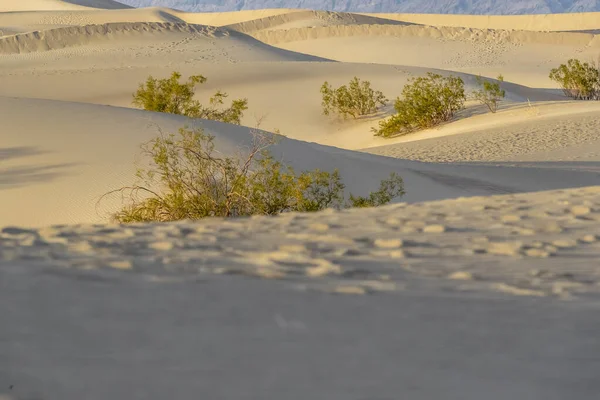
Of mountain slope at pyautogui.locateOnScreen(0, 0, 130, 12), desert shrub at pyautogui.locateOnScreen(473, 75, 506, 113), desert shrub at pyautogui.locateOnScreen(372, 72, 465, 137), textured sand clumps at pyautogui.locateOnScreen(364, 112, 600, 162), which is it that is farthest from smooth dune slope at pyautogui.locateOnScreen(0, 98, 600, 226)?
mountain slope at pyautogui.locateOnScreen(0, 0, 130, 12)

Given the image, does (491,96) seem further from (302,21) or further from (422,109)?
(302,21)

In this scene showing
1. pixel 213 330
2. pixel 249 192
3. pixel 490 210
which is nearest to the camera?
pixel 213 330

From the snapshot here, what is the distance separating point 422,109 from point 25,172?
15.8 m

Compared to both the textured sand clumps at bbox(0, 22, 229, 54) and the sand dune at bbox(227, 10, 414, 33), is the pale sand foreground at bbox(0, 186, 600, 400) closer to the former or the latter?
the textured sand clumps at bbox(0, 22, 229, 54)

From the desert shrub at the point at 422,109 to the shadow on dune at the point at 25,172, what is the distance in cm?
1498

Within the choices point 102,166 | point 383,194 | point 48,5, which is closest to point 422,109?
point 383,194

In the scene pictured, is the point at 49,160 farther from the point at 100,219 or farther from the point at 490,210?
the point at 490,210

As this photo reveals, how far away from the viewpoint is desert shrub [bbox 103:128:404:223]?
10.0 metres

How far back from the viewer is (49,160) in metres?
12.2

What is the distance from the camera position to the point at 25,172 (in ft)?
38.7

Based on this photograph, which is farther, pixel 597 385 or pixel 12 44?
pixel 12 44

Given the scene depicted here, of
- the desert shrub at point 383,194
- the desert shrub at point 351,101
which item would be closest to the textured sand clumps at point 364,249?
the desert shrub at point 383,194

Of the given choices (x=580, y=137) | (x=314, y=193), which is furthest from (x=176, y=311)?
(x=580, y=137)

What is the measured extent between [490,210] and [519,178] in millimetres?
9344
